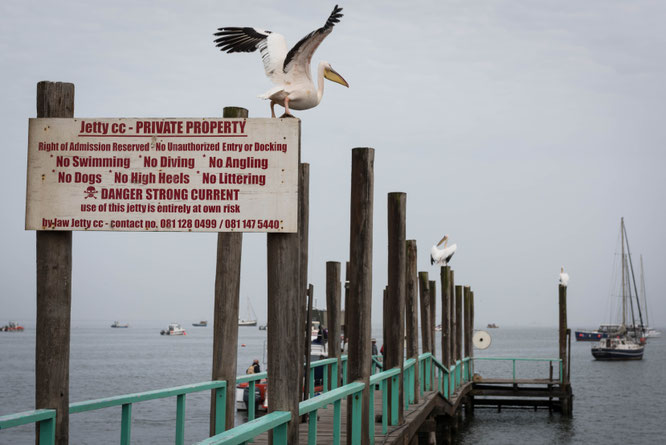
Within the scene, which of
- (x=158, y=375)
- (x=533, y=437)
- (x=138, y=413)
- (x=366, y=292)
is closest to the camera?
(x=366, y=292)

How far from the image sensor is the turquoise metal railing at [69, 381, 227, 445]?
6379 millimetres

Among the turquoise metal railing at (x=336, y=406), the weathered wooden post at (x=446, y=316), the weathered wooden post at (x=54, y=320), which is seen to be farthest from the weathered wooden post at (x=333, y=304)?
the weathered wooden post at (x=446, y=316)

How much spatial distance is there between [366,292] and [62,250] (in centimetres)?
435

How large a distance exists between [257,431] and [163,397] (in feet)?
7.63

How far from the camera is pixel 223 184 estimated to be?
5660 mm

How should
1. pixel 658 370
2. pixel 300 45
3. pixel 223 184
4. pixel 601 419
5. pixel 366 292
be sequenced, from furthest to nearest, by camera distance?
pixel 658 370 → pixel 601 419 → pixel 366 292 → pixel 300 45 → pixel 223 184

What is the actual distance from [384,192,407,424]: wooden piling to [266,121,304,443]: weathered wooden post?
607 centimetres

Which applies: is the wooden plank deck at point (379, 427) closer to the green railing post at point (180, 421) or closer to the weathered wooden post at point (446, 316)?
the green railing post at point (180, 421)

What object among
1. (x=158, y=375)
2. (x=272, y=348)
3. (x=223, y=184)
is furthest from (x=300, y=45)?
(x=158, y=375)

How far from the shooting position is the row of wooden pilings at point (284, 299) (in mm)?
5680

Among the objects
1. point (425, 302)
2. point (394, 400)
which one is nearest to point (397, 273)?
point (394, 400)

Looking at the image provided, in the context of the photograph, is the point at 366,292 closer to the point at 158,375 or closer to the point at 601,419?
the point at 601,419

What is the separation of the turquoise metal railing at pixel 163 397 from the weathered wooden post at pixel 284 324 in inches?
52.8

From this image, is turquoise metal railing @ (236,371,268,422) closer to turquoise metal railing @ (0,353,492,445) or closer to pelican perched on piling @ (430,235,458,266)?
turquoise metal railing @ (0,353,492,445)
